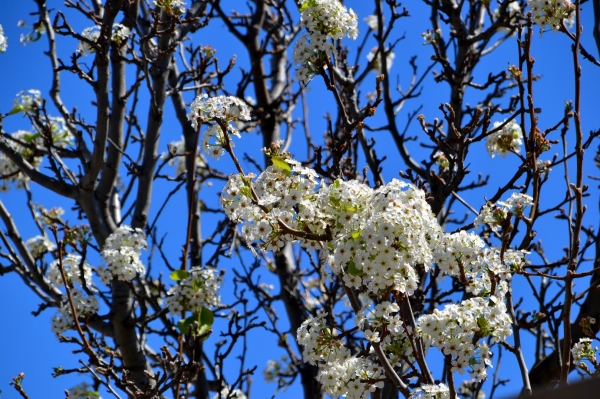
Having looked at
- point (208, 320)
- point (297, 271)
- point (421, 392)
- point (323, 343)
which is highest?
point (297, 271)

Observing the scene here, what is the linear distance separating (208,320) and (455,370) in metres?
1.93

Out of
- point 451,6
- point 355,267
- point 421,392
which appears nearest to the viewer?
point 355,267

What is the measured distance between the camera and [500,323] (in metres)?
2.46

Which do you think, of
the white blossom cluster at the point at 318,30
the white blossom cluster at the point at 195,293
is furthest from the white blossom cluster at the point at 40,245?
the white blossom cluster at the point at 318,30

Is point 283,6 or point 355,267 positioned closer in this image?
point 355,267

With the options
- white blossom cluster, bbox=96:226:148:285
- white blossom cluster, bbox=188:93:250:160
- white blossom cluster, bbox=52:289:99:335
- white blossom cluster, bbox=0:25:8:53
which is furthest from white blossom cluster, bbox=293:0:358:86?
white blossom cluster, bbox=0:25:8:53

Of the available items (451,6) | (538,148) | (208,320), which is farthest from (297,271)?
(538,148)

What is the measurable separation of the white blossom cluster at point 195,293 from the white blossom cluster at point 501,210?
190cm

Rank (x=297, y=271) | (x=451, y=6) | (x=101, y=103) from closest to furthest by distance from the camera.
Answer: (x=101, y=103), (x=451, y=6), (x=297, y=271)

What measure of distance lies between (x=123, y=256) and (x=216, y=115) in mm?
1924

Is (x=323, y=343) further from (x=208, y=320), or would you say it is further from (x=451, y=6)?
(x=451, y=6)

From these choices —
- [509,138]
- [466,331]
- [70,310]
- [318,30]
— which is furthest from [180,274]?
Result: [509,138]

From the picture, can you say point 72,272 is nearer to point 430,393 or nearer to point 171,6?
point 171,6

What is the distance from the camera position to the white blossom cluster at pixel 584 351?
317 centimetres
